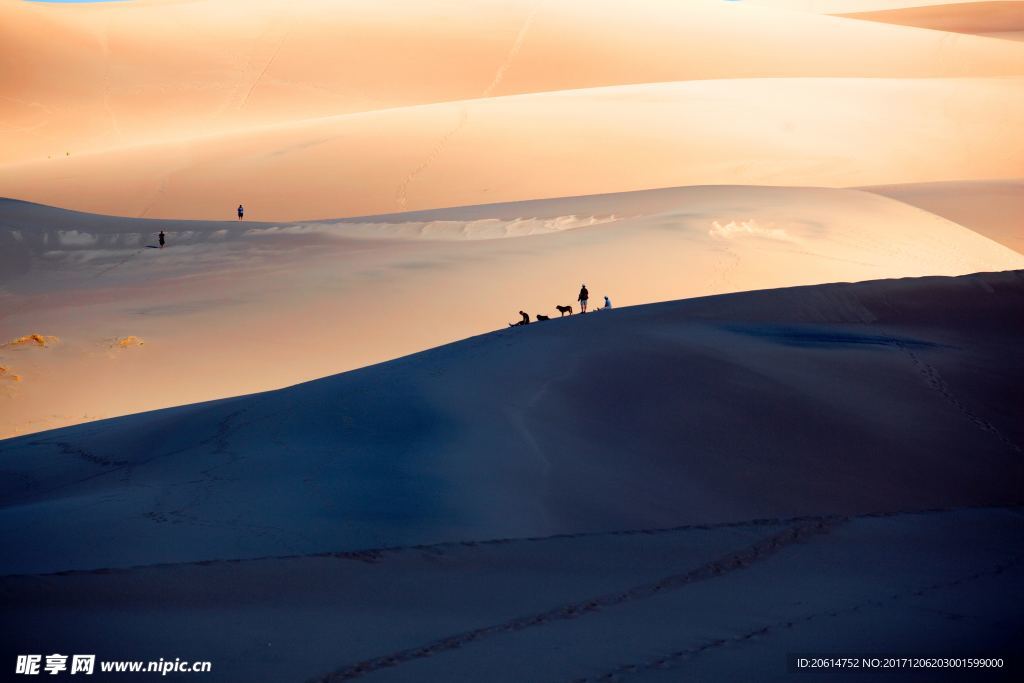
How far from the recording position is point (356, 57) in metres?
53.8

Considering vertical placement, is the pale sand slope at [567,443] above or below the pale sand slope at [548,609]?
above

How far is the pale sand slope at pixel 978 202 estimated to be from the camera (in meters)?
26.1

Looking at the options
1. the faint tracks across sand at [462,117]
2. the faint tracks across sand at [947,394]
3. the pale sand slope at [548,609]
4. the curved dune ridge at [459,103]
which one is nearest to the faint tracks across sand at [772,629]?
the pale sand slope at [548,609]

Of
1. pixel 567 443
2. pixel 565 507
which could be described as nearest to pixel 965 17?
pixel 567 443

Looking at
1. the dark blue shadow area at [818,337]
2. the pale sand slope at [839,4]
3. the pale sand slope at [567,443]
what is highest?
the pale sand slope at [839,4]

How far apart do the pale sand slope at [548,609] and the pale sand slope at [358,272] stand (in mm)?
8572

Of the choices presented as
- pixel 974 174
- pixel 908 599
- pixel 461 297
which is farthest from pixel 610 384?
pixel 974 174

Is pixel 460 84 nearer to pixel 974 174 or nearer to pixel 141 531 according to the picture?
pixel 974 174

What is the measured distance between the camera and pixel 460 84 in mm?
51188

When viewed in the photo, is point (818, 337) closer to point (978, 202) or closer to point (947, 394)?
point (947, 394)

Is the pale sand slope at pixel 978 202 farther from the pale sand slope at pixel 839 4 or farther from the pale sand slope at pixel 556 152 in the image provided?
the pale sand slope at pixel 839 4

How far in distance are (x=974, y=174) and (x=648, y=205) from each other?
42.7 feet

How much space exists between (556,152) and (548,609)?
99.2 feet

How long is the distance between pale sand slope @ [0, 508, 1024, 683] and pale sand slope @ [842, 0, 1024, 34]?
7867 cm
